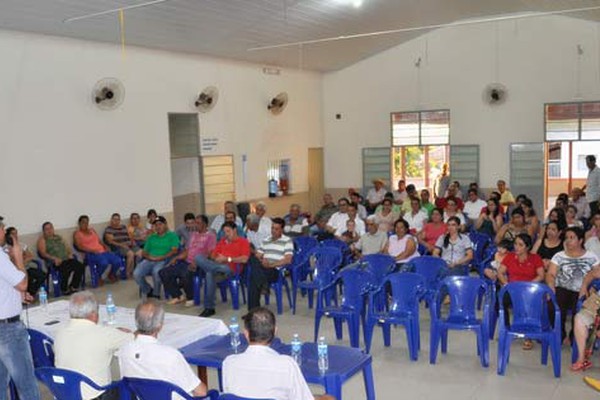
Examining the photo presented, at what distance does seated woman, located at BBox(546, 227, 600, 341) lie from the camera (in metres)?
5.46

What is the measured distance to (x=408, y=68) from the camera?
13414 mm

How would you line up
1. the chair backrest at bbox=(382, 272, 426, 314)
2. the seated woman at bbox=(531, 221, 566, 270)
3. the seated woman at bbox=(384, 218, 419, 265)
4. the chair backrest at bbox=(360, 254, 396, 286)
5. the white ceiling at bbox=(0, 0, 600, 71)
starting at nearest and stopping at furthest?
the chair backrest at bbox=(382, 272, 426, 314), the seated woman at bbox=(531, 221, 566, 270), the chair backrest at bbox=(360, 254, 396, 286), the seated woman at bbox=(384, 218, 419, 265), the white ceiling at bbox=(0, 0, 600, 71)

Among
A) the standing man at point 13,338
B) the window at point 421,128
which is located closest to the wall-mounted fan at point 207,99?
the window at point 421,128

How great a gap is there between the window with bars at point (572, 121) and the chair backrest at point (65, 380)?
11.1m

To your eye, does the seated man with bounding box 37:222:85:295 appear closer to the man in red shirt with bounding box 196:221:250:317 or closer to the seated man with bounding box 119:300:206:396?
the man in red shirt with bounding box 196:221:250:317

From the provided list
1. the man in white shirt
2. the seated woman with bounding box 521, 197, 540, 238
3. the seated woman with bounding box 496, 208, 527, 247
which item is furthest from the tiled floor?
the man in white shirt

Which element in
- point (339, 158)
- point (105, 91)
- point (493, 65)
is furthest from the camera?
point (339, 158)

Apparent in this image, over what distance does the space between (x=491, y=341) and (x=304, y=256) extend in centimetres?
268

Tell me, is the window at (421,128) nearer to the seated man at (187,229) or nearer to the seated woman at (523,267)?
the seated man at (187,229)

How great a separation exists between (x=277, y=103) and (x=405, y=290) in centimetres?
773

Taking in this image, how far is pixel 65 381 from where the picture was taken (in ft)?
10.9

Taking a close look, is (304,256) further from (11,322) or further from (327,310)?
(11,322)

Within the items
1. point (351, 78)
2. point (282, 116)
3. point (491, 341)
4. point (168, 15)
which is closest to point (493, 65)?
point (351, 78)

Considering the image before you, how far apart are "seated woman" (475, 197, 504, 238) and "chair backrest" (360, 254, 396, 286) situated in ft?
7.72
